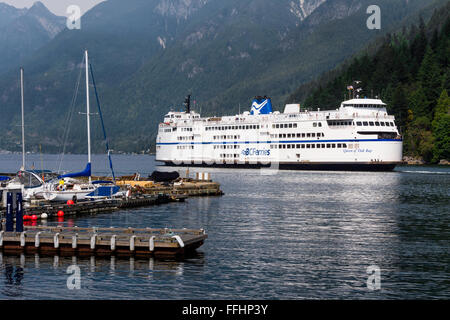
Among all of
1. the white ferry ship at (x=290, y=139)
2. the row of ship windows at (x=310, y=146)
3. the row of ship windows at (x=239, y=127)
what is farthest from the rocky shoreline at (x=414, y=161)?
the row of ship windows at (x=239, y=127)

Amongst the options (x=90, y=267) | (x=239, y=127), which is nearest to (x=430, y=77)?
(x=239, y=127)

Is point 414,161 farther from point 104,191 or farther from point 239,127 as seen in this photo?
point 104,191

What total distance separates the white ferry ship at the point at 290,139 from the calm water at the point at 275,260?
148 feet

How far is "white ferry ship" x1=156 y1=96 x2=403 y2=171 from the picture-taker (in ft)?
322

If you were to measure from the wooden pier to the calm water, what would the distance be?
40.3 inches

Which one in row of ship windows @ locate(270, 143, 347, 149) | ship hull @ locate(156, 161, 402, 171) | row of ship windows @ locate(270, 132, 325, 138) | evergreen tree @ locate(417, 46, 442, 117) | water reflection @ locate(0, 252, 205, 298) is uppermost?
evergreen tree @ locate(417, 46, 442, 117)

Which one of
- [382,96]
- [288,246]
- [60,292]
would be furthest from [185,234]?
[382,96]

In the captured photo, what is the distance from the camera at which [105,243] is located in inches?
1212

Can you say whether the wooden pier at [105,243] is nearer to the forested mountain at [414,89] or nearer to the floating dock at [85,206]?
the floating dock at [85,206]

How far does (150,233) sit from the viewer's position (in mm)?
33375

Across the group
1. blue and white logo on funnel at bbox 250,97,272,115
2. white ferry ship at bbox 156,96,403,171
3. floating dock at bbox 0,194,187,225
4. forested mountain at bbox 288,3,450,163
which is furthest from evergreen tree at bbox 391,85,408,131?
floating dock at bbox 0,194,187,225

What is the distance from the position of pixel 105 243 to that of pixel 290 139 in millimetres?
80195

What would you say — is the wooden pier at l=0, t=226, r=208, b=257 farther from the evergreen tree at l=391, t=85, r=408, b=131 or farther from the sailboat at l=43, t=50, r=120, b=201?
the evergreen tree at l=391, t=85, r=408, b=131

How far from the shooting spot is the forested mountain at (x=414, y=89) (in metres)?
119
